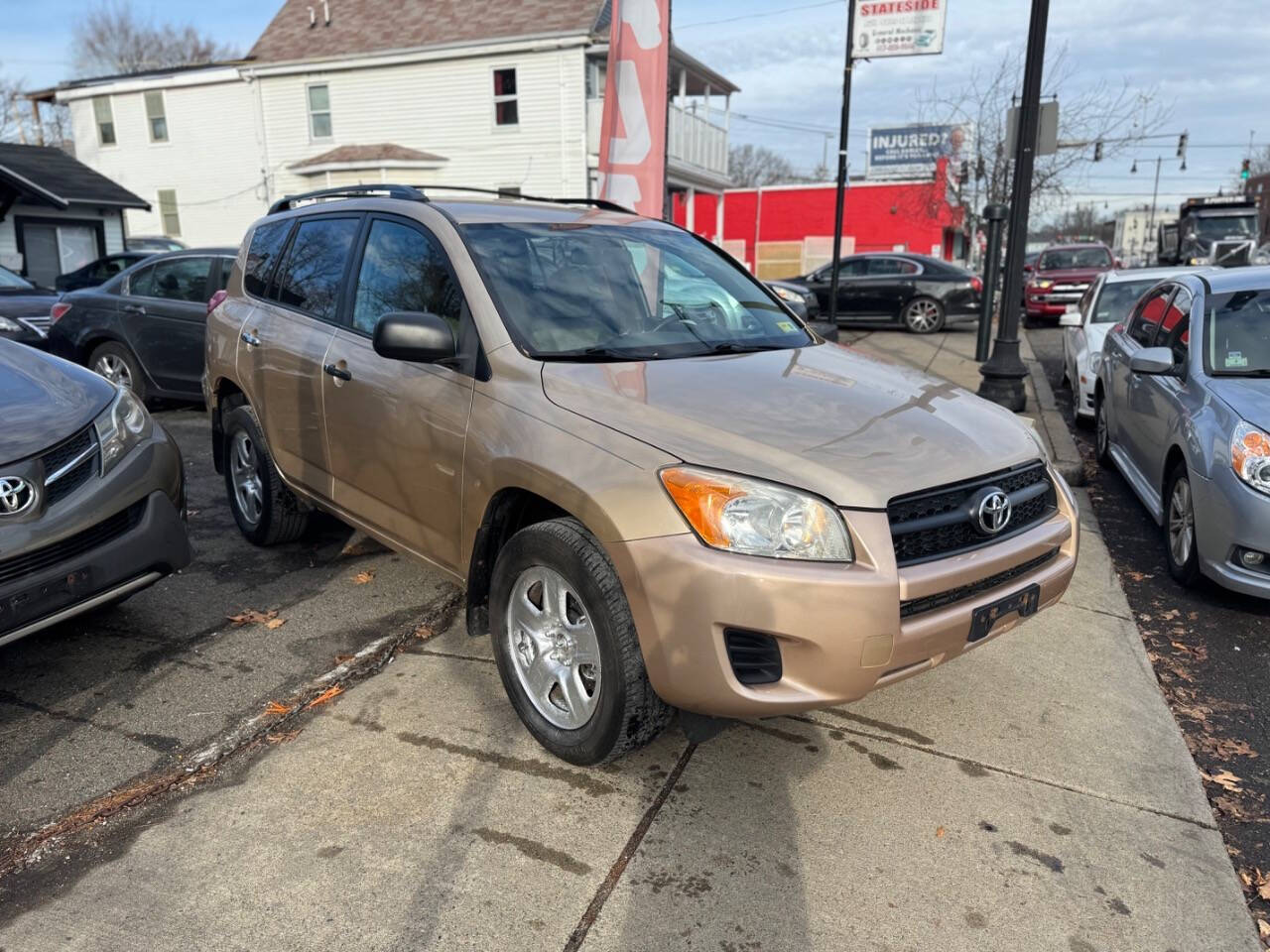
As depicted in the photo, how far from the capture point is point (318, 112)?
2512 cm

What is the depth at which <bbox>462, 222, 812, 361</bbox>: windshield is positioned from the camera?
343 cm

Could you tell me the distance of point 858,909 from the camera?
8.17 ft

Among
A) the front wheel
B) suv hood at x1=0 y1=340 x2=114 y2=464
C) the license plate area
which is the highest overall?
suv hood at x1=0 y1=340 x2=114 y2=464

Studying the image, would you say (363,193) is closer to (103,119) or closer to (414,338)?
(414,338)

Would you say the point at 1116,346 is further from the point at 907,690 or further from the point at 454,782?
the point at 454,782

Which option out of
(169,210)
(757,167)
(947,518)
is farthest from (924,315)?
(757,167)

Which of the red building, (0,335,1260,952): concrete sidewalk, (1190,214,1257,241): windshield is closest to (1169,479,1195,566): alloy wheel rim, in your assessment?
(0,335,1260,952): concrete sidewalk

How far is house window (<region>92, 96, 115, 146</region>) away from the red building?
2003 cm

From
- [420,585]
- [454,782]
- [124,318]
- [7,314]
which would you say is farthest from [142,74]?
[454,782]

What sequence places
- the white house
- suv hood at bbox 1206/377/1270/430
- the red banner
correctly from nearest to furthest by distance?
suv hood at bbox 1206/377/1270/430 → the red banner → the white house

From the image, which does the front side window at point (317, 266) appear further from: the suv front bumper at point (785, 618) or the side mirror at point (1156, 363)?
the side mirror at point (1156, 363)

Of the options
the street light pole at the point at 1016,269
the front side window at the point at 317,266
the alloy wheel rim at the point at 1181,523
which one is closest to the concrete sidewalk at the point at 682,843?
the alloy wheel rim at the point at 1181,523

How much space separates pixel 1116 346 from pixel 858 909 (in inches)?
226

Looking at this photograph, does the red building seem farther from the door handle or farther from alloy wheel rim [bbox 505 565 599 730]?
alloy wheel rim [bbox 505 565 599 730]
